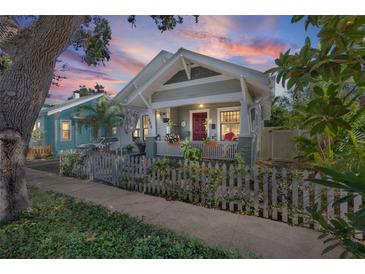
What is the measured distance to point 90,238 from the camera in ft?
8.91

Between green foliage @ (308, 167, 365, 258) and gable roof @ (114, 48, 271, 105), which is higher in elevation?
gable roof @ (114, 48, 271, 105)

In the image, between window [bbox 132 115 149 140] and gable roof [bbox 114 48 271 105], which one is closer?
gable roof [bbox 114 48 271 105]

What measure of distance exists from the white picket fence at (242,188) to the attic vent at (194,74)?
4977mm

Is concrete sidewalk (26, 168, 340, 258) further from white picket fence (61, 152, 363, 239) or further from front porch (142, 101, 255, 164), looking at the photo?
front porch (142, 101, 255, 164)

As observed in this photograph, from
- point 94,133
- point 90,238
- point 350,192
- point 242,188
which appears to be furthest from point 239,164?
point 94,133

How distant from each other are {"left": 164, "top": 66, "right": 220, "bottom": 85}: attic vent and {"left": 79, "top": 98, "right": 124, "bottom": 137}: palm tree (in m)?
6.75

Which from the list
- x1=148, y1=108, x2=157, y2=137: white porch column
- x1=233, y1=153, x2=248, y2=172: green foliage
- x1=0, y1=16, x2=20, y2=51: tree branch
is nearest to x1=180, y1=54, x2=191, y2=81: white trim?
x1=148, y1=108, x2=157, y2=137: white porch column

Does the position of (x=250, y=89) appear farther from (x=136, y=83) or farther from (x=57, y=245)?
(x=57, y=245)

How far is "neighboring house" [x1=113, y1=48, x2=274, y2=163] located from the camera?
7562mm

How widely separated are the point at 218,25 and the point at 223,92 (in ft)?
11.5

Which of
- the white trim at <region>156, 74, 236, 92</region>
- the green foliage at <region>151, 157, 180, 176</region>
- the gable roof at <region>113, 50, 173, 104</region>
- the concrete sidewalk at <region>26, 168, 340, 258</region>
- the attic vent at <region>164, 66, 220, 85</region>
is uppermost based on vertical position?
the gable roof at <region>113, 50, 173, 104</region>

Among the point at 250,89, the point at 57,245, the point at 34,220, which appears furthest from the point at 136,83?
the point at 57,245

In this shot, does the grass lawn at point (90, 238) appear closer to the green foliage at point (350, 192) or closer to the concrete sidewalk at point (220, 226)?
the concrete sidewalk at point (220, 226)

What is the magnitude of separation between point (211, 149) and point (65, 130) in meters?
11.8
